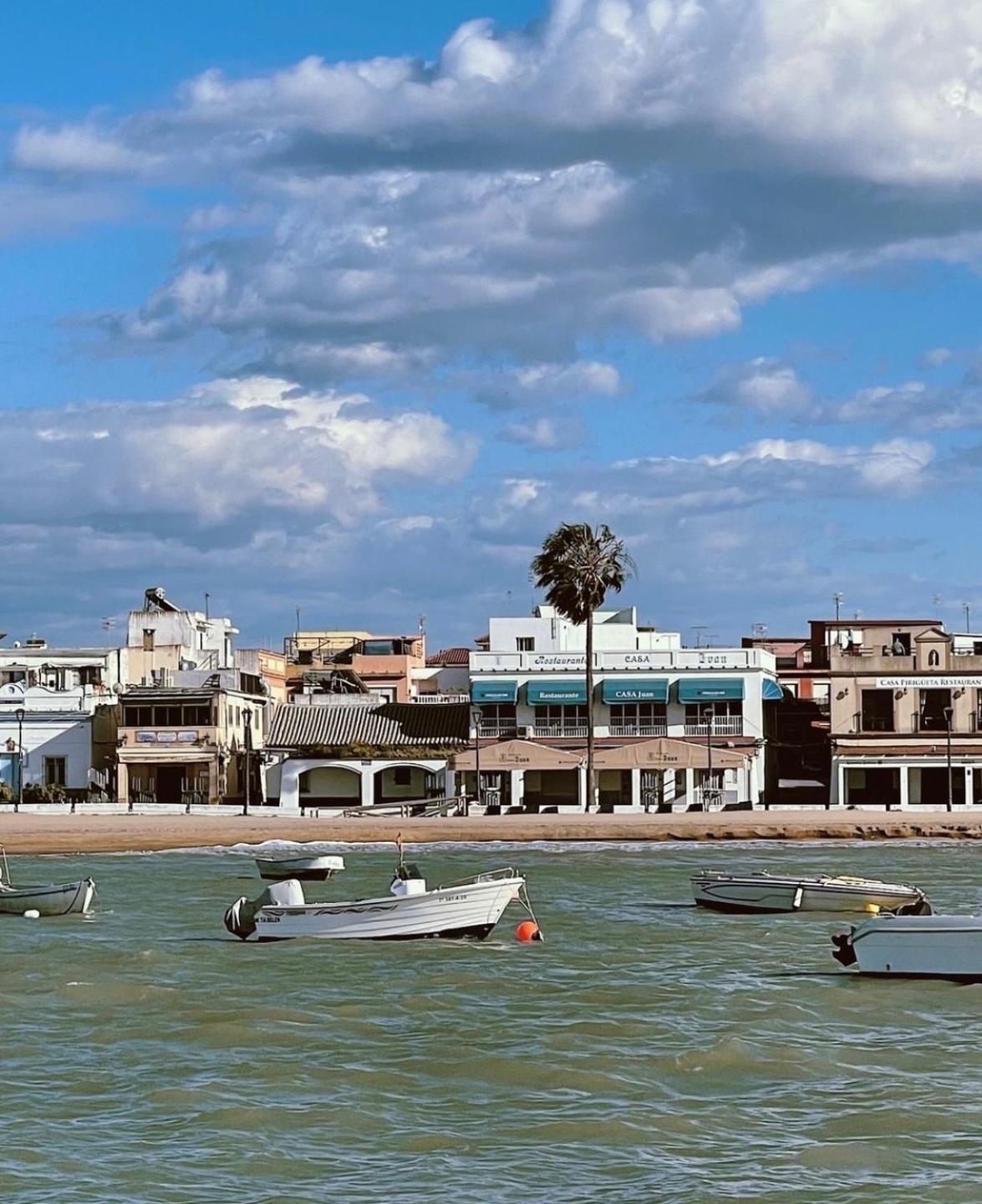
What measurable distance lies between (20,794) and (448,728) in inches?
847

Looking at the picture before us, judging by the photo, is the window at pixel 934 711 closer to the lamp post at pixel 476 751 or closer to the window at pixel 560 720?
the window at pixel 560 720

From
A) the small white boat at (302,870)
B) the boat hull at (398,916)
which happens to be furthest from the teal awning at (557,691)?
the boat hull at (398,916)

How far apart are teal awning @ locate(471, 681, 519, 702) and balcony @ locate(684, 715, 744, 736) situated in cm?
884

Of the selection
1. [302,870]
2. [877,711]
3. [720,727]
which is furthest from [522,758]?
[302,870]

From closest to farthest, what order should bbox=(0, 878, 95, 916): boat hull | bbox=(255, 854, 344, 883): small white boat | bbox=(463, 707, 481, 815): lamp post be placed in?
bbox=(0, 878, 95, 916): boat hull, bbox=(255, 854, 344, 883): small white boat, bbox=(463, 707, 481, 815): lamp post

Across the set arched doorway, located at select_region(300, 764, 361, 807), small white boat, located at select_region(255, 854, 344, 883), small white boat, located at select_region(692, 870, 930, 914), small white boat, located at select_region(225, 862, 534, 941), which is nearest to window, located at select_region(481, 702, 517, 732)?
arched doorway, located at select_region(300, 764, 361, 807)

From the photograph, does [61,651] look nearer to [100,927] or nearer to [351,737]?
[351,737]

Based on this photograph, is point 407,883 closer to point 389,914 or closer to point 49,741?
point 389,914

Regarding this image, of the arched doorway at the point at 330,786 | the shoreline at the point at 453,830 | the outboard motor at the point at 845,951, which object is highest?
the arched doorway at the point at 330,786

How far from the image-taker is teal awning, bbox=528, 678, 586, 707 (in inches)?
3807

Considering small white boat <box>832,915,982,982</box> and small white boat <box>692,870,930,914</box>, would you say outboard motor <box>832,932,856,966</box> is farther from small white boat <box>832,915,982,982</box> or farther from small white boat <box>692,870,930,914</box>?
small white boat <box>692,870,930,914</box>

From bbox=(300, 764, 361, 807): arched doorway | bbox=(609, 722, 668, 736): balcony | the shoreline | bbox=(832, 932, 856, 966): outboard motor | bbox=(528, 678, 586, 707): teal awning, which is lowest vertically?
bbox=(832, 932, 856, 966): outboard motor

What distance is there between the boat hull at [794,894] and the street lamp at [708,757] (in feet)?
135

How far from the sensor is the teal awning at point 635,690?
315ft
